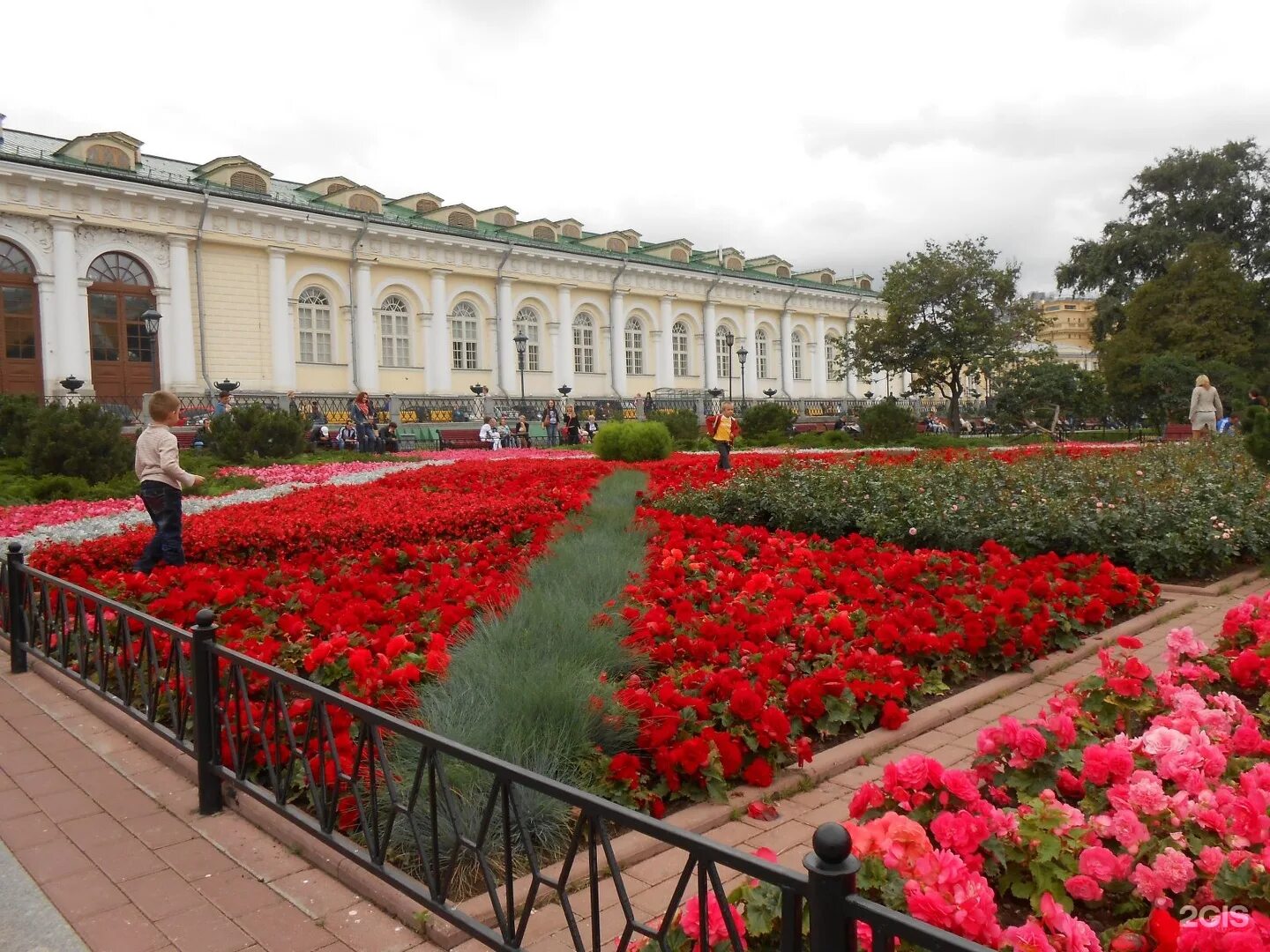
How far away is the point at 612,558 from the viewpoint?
626cm

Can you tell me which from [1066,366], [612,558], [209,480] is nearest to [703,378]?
[1066,366]

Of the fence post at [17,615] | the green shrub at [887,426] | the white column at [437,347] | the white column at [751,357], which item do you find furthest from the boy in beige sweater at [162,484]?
the white column at [751,357]

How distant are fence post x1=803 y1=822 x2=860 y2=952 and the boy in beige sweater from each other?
640 cm

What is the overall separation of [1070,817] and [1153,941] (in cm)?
46

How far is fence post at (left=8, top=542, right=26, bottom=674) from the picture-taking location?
5574 millimetres

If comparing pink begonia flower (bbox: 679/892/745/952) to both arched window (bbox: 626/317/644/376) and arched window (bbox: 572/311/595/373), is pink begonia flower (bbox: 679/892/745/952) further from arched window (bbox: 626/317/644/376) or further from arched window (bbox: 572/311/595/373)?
arched window (bbox: 626/317/644/376)

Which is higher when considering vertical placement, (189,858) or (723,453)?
(723,453)

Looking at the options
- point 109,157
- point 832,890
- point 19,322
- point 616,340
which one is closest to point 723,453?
point 832,890

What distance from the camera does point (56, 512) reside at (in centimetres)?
1051

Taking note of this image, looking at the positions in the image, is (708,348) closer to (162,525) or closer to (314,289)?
(314,289)

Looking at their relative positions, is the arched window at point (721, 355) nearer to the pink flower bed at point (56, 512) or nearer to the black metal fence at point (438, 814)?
the pink flower bed at point (56, 512)

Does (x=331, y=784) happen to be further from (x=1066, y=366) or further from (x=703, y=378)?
(x=703, y=378)

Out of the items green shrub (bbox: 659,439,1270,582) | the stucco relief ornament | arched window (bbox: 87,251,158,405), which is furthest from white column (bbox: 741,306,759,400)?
green shrub (bbox: 659,439,1270,582)

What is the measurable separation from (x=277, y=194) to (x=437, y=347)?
7806 millimetres
